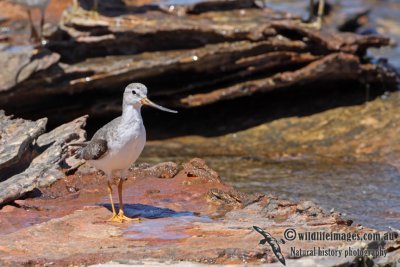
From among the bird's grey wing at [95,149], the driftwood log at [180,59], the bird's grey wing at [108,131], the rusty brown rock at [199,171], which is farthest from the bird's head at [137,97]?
the driftwood log at [180,59]

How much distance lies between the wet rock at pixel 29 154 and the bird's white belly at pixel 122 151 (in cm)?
82

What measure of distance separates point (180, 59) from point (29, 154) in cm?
383

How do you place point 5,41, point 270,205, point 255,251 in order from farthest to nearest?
point 5,41
point 270,205
point 255,251

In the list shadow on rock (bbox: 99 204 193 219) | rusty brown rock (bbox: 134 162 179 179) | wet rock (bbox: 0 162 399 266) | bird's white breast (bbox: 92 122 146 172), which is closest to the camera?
wet rock (bbox: 0 162 399 266)

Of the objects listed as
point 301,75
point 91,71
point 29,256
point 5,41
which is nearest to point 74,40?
point 91,71

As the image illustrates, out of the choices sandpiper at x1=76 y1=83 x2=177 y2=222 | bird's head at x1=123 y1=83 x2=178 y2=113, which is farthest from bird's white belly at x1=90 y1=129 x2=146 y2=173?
bird's head at x1=123 y1=83 x2=178 y2=113

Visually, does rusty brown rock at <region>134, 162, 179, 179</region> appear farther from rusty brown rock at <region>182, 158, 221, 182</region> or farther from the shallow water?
the shallow water

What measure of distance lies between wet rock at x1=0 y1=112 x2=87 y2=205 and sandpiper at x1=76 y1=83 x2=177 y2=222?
69cm

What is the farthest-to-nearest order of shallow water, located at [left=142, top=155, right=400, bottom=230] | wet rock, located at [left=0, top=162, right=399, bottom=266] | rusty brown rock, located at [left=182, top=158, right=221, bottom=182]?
shallow water, located at [left=142, top=155, right=400, bottom=230]
rusty brown rock, located at [left=182, top=158, right=221, bottom=182]
wet rock, located at [left=0, top=162, right=399, bottom=266]

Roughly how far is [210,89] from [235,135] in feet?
2.15

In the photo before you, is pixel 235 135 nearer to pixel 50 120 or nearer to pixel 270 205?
pixel 50 120

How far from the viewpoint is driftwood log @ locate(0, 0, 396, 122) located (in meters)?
10.8

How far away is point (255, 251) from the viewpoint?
5.21m

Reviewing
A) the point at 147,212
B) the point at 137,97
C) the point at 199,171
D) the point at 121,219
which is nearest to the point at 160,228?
the point at 121,219
